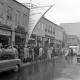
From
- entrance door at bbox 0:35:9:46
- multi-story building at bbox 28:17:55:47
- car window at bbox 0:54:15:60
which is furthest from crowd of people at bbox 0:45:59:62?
multi-story building at bbox 28:17:55:47

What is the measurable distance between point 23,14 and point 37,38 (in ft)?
21.2

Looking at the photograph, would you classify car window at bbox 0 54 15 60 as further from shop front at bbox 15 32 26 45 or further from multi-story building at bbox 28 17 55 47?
multi-story building at bbox 28 17 55 47

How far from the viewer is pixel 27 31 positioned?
78.2 feet

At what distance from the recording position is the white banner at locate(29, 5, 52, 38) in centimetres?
2172

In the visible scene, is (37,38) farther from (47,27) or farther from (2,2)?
(2,2)

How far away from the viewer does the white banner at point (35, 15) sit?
21.7m

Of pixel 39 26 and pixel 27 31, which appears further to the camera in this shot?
pixel 39 26

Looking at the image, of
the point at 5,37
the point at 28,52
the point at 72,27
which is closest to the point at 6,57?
the point at 28,52

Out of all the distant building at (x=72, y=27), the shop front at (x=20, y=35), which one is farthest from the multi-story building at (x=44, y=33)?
the distant building at (x=72, y=27)

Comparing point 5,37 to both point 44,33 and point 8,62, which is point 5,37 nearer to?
point 8,62

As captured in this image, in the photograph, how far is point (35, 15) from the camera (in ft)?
73.4

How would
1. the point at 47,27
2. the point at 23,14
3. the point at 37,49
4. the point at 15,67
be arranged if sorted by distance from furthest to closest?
the point at 47,27 → the point at 23,14 → the point at 37,49 → the point at 15,67

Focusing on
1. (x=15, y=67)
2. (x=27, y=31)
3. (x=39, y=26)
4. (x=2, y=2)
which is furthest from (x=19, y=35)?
(x=15, y=67)

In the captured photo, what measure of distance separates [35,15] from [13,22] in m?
3.57
